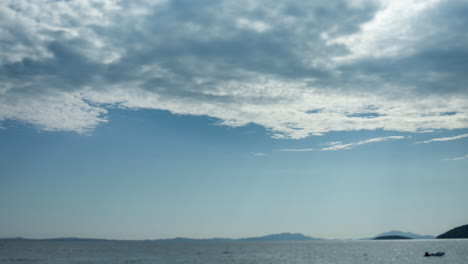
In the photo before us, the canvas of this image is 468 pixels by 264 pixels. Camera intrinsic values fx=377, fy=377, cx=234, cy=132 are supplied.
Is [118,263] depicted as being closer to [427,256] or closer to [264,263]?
[264,263]

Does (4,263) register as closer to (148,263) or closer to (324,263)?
(148,263)

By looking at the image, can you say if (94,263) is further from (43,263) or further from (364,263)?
(364,263)

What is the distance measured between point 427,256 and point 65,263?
13365cm

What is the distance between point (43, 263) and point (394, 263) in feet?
366

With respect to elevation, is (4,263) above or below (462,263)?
above

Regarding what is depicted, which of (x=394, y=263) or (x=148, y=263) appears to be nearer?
(x=394, y=263)

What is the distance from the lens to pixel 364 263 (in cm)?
11688

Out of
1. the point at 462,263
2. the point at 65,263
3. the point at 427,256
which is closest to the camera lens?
the point at 462,263

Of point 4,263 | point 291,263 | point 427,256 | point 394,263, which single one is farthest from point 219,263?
point 427,256

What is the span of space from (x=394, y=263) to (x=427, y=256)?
141 feet

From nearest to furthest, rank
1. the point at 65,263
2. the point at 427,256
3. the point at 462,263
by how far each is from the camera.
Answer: the point at 462,263 < the point at 65,263 < the point at 427,256

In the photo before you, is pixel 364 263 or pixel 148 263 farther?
pixel 148 263

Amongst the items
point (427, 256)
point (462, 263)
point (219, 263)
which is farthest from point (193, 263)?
point (427, 256)

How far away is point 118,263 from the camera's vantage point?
4852 inches
